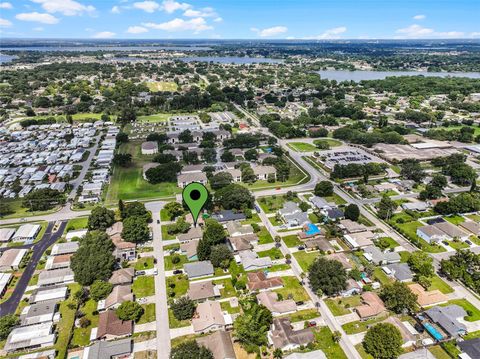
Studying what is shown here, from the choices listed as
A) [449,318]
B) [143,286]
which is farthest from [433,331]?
[143,286]

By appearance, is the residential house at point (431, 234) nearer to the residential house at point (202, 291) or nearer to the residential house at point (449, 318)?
the residential house at point (449, 318)

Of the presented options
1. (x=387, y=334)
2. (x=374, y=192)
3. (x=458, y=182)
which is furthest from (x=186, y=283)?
(x=458, y=182)

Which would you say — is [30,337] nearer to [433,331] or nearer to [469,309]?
[433,331]

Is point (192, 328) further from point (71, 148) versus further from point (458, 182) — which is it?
point (71, 148)

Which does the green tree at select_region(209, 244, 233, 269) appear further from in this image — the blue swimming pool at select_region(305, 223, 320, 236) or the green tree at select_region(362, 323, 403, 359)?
the green tree at select_region(362, 323, 403, 359)

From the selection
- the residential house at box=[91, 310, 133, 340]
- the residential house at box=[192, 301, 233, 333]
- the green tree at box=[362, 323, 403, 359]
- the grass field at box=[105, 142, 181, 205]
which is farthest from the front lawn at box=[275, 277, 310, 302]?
the grass field at box=[105, 142, 181, 205]
